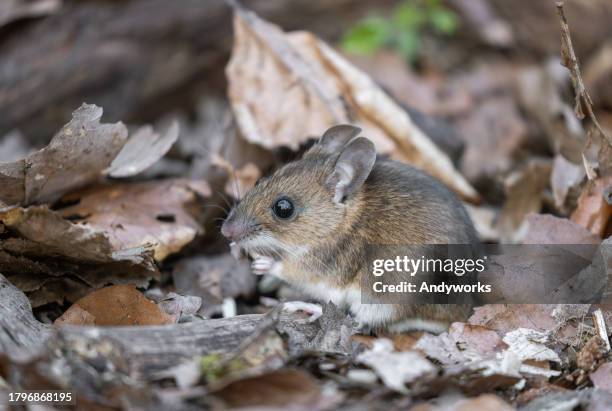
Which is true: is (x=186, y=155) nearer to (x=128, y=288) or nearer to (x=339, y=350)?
(x=128, y=288)

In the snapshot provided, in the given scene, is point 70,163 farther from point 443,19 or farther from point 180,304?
point 443,19

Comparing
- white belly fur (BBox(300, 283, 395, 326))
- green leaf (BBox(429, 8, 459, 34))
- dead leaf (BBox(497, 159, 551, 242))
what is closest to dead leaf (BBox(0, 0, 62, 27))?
white belly fur (BBox(300, 283, 395, 326))

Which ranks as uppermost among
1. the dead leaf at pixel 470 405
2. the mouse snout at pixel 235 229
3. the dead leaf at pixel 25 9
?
the dead leaf at pixel 25 9

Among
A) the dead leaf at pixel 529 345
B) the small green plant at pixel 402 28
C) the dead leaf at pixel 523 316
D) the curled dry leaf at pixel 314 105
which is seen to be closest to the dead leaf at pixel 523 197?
the curled dry leaf at pixel 314 105

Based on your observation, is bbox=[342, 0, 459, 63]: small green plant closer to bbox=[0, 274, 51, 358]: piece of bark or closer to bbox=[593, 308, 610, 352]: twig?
bbox=[593, 308, 610, 352]: twig

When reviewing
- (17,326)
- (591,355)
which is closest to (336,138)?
(591,355)

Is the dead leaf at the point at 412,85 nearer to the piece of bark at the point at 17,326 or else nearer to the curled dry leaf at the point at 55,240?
the curled dry leaf at the point at 55,240

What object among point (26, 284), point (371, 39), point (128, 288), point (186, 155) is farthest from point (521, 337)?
point (371, 39)
